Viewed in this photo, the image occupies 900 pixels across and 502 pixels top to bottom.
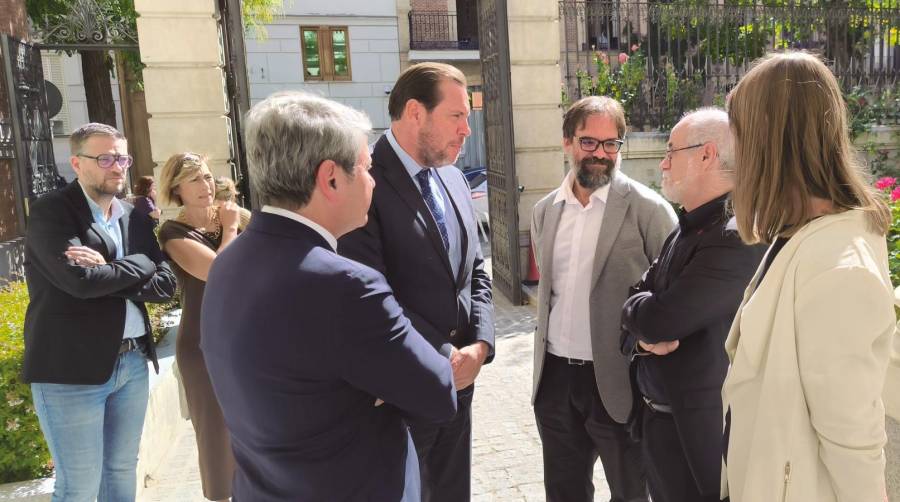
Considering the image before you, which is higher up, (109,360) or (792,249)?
(792,249)

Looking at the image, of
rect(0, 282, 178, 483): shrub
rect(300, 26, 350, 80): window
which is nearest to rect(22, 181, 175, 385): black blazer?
rect(0, 282, 178, 483): shrub

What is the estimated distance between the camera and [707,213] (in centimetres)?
223

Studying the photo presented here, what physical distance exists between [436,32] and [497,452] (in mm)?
22917

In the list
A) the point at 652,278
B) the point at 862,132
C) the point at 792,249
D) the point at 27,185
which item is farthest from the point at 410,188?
the point at 862,132

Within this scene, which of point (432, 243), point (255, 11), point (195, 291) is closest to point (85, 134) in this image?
point (195, 291)

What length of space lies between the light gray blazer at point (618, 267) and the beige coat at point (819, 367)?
1122 mm

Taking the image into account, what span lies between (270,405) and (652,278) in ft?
5.33

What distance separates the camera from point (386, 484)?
1.63m

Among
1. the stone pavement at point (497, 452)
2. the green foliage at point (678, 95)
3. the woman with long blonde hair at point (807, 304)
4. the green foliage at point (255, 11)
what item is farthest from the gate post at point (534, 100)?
the green foliage at point (255, 11)

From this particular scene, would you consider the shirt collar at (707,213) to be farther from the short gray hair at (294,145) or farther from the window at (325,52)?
the window at (325,52)

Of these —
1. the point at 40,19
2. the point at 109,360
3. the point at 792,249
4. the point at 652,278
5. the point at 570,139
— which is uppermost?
the point at 40,19

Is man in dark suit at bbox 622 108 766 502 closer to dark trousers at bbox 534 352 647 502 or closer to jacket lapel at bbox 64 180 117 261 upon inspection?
dark trousers at bbox 534 352 647 502

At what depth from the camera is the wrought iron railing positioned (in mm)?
24312

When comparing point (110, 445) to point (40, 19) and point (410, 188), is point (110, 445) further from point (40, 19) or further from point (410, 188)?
point (40, 19)
